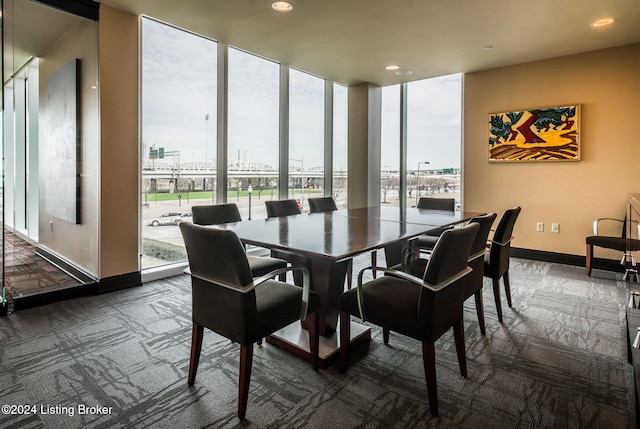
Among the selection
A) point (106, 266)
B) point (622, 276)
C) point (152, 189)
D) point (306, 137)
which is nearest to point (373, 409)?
point (106, 266)

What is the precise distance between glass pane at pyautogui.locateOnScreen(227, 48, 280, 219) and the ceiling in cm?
25

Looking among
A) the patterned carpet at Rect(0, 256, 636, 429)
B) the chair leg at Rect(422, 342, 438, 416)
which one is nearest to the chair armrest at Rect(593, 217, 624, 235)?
the patterned carpet at Rect(0, 256, 636, 429)

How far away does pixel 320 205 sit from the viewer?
3.86m

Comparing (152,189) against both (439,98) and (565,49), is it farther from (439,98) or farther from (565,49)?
(565,49)

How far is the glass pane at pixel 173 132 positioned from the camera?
375 centimetres

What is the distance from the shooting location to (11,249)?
3229 mm

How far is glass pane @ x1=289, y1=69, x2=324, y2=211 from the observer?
5285 mm

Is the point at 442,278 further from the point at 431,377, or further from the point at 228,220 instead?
the point at 228,220

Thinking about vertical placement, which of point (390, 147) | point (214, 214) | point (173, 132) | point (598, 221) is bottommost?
point (598, 221)

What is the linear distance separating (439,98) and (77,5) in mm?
4536

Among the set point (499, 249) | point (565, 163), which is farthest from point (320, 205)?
point (565, 163)

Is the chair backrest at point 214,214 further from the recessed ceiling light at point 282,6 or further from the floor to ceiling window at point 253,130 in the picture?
the recessed ceiling light at point 282,6

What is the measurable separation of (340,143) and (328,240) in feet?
13.8

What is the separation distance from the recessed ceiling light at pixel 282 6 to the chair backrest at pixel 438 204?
2362 mm
